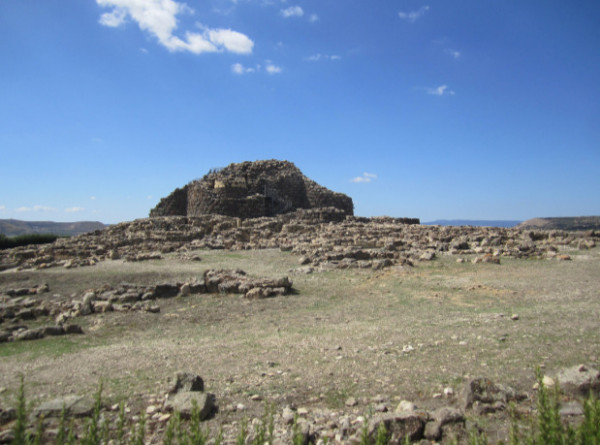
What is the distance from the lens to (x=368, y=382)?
4.81 metres

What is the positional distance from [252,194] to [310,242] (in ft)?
46.2

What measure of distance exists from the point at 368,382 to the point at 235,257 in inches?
507

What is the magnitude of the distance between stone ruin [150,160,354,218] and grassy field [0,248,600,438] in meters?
18.7

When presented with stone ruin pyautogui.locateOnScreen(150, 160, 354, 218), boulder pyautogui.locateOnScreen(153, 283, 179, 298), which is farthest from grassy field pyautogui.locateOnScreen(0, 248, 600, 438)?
stone ruin pyautogui.locateOnScreen(150, 160, 354, 218)

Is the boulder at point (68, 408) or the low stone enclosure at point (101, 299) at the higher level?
the low stone enclosure at point (101, 299)

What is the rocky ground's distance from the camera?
4172 millimetres

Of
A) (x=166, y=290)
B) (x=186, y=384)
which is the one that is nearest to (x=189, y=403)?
(x=186, y=384)

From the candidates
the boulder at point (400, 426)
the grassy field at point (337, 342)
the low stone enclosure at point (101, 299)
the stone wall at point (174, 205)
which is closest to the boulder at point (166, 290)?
the low stone enclosure at point (101, 299)

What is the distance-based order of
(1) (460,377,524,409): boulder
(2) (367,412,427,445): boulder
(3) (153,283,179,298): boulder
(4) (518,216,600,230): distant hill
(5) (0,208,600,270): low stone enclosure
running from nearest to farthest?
1. (2) (367,412,427,445): boulder
2. (1) (460,377,524,409): boulder
3. (3) (153,283,179,298): boulder
4. (5) (0,208,600,270): low stone enclosure
5. (4) (518,216,600,230): distant hill

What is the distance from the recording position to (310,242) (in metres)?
19.6

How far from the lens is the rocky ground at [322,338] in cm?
417

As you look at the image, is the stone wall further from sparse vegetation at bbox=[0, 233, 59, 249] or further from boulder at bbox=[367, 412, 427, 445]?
boulder at bbox=[367, 412, 427, 445]

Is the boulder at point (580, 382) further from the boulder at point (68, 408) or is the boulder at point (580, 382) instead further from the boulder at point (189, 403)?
the boulder at point (68, 408)

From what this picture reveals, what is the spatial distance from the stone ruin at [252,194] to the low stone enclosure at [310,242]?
374 cm
